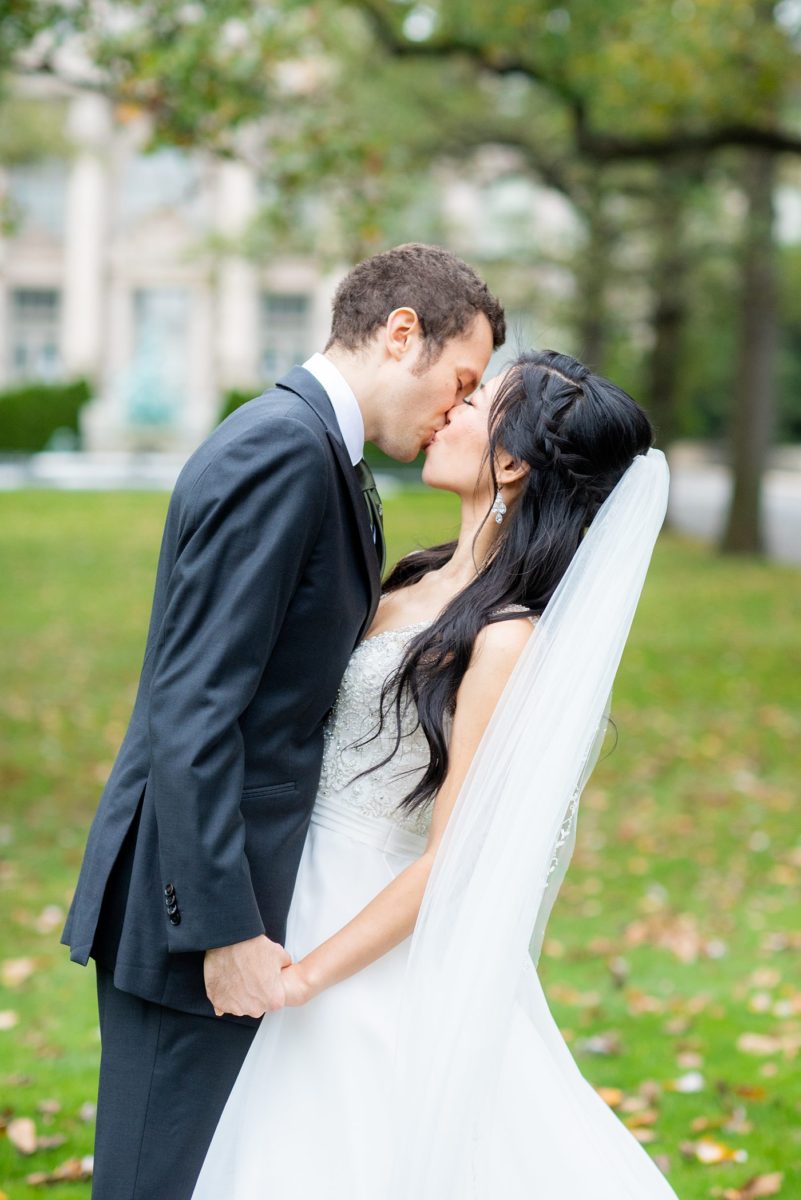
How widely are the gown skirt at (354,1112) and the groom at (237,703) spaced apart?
0.10 m

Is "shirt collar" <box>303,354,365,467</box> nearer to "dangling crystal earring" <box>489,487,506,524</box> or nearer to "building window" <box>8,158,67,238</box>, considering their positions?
"dangling crystal earring" <box>489,487,506,524</box>

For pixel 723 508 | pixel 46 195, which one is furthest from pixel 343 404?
pixel 46 195

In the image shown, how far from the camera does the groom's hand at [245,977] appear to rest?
2.40 meters

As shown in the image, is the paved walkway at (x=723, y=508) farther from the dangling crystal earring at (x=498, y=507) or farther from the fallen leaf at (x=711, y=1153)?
the dangling crystal earring at (x=498, y=507)

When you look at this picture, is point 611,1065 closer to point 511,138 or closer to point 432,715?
point 432,715

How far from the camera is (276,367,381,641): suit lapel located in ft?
8.12

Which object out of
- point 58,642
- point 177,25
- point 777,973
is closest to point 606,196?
point 58,642

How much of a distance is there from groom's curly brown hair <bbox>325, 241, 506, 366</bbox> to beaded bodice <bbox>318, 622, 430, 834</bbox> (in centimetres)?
62

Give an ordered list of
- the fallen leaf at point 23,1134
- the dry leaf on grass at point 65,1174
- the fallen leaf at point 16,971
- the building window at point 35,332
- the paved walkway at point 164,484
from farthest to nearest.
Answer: the building window at point 35,332 → the paved walkway at point 164,484 → the fallen leaf at point 16,971 → the fallen leaf at point 23,1134 → the dry leaf on grass at point 65,1174

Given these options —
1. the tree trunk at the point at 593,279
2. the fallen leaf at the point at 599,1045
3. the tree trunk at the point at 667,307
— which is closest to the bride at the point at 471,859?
the fallen leaf at the point at 599,1045

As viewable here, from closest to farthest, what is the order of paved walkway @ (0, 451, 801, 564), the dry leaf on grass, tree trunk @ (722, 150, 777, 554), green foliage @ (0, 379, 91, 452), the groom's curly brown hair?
the groom's curly brown hair, the dry leaf on grass, tree trunk @ (722, 150, 777, 554), paved walkway @ (0, 451, 801, 564), green foliage @ (0, 379, 91, 452)

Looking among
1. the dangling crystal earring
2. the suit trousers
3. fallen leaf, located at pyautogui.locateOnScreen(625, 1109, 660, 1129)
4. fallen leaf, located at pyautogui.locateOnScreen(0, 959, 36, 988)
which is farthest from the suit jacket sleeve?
fallen leaf, located at pyautogui.locateOnScreen(0, 959, 36, 988)

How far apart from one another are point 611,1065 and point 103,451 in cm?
3715

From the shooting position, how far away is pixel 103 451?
40156mm
